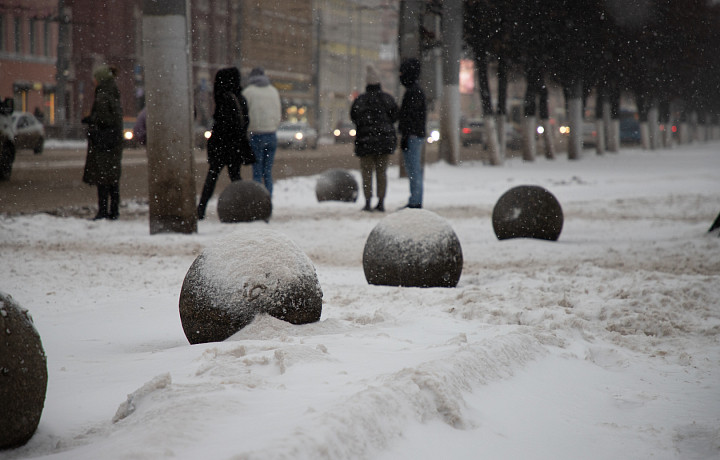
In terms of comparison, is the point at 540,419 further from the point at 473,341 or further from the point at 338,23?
the point at 338,23

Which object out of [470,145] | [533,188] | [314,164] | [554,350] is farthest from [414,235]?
[470,145]

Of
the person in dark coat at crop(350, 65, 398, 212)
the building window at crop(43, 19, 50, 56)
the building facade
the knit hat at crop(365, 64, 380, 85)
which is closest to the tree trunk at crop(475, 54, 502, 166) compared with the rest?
the knit hat at crop(365, 64, 380, 85)

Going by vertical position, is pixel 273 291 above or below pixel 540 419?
above

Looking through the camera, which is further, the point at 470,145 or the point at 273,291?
the point at 470,145

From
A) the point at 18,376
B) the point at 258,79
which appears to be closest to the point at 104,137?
the point at 258,79

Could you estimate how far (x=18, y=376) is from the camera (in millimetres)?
3232

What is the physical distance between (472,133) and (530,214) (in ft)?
139

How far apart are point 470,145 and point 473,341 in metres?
50.2

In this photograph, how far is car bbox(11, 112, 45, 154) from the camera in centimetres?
2814

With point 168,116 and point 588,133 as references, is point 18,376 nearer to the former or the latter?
point 168,116

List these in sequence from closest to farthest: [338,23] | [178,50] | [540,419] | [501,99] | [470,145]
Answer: [540,419] < [178,50] < [501,99] < [470,145] < [338,23]

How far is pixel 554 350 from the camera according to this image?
16.4 feet

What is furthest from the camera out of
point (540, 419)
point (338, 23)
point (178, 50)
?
point (338, 23)

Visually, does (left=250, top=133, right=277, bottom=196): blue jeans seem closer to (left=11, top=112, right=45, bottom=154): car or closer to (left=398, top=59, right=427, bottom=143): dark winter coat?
(left=398, top=59, right=427, bottom=143): dark winter coat
